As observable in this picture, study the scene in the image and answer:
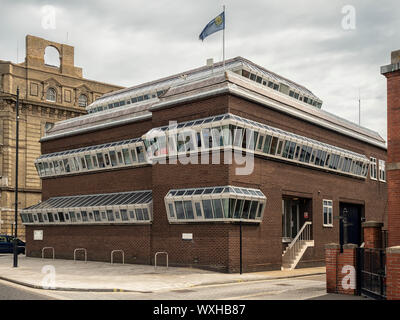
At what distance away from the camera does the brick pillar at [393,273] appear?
14.7 metres

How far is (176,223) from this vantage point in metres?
31.8

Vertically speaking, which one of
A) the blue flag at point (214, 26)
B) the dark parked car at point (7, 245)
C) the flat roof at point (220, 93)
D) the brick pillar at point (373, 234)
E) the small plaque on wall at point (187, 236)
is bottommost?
the dark parked car at point (7, 245)

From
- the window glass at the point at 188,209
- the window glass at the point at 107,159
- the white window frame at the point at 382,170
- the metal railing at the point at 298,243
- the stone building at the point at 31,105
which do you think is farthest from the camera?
the stone building at the point at 31,105

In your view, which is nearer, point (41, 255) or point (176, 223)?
point (176, 223)

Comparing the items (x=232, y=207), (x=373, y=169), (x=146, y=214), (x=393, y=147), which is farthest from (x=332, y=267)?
(x=373, y=169)

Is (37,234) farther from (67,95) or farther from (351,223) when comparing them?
(67,95)

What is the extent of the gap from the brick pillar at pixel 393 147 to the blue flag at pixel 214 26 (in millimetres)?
14776

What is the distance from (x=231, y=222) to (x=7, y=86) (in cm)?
4318

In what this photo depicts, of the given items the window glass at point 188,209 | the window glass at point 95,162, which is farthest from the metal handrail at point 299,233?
the window glass at point 95,162

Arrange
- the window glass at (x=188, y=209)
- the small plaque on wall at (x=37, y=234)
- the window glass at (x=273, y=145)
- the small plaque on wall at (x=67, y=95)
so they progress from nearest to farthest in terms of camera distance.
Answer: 1. the window glass at (x=188, y=209)
2. the window glass at (x=273, y=145)
3. the small plaque on wall at (x=37, y=234)
4. the small plaque on wall at (x=67, y=95)

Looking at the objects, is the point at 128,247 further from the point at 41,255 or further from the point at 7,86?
the point at 7,86

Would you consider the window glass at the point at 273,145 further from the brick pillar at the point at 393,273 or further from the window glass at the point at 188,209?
the brick pillar at the point at 393,273
